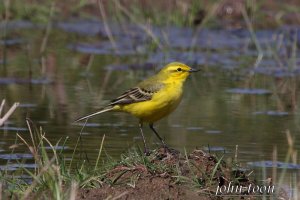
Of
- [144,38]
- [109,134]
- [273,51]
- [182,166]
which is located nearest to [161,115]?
[109,134]

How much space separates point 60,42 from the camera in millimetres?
17703

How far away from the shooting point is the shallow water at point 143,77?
1069cm

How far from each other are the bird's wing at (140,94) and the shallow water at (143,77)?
0.43 meters

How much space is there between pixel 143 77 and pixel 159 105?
4.55 meters

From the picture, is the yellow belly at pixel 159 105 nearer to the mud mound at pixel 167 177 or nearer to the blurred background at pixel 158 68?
the blurred background at pixel 158 68

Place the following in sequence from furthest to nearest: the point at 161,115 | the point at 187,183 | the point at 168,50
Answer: the point at 168,50, the point at 161,115, the point at 187,183

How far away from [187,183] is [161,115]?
2.03 metres

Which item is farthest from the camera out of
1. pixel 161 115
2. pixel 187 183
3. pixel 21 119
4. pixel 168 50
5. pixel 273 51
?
pixel 168 50

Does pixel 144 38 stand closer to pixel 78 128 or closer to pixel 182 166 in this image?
pixel 78 128

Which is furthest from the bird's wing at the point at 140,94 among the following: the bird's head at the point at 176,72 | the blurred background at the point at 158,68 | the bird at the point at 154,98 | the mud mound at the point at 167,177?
the mud mound at the point at 167,177

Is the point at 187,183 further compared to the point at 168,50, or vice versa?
the point at 168,50

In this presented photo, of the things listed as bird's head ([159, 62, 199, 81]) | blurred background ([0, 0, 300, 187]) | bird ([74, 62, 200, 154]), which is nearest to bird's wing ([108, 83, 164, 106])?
bird ([74, 62, 200, 154])

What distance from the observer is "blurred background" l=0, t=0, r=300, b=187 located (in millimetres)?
10734

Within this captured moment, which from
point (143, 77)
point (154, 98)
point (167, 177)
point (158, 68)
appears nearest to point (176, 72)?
point (154, 98)
